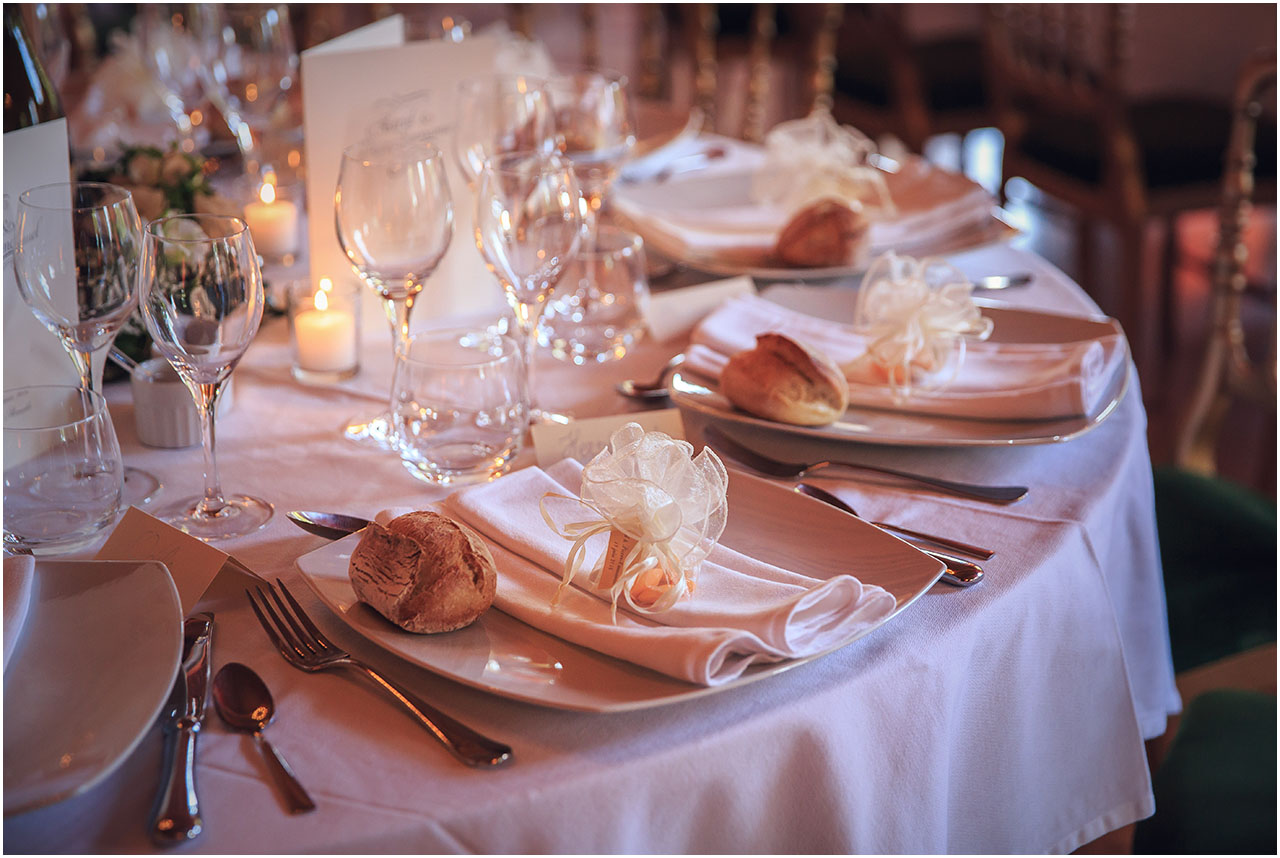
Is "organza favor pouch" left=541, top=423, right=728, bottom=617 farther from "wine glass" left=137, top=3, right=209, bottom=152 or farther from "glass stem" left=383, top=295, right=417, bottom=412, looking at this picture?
"wine glass" left=137, top=3, right=209, bottom=152

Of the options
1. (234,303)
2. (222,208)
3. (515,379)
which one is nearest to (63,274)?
(234,303)

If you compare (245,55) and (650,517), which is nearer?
(650,517)

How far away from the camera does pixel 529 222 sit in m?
1.11

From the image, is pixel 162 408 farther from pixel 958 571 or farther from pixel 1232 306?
pixel 1232 306

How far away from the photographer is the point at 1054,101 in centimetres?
350

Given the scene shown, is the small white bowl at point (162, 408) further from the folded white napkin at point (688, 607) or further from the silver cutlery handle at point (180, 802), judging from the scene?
the silver cutlery handle at point (180, 802)

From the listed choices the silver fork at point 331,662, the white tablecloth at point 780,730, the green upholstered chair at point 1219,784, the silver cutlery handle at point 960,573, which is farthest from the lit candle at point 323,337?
the green upholstered chair at point 1219,784

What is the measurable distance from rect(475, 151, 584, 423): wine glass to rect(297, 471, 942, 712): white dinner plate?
0.99ft

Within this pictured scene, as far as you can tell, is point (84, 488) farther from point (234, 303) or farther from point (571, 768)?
point (571, 768)

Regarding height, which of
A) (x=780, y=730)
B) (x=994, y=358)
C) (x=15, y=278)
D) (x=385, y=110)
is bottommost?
(x=780, y=730)

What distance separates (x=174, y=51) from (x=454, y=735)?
147 centimetres

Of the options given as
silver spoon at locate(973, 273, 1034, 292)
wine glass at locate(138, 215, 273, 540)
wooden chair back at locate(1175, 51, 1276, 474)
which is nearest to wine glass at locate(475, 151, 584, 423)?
wine glass at locate(138, 215, 273, 540)

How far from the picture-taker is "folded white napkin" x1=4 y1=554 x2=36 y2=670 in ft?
2.43

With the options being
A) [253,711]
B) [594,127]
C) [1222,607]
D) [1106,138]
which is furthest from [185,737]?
[1106,138]
